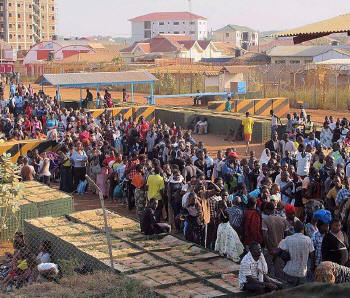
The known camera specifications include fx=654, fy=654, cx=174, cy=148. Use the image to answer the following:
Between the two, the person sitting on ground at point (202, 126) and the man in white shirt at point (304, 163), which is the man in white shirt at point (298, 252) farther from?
the person sitting on ground at point (202, 126)

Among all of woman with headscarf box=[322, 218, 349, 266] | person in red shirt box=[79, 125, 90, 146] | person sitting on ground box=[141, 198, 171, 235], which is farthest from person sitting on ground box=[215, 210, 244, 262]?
person in red shirt box=[79, 125, 90, 146]

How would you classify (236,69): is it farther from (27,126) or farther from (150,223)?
(150,223)

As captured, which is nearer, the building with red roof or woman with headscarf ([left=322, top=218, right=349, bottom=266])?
woman with headscarf ([left=322, top=218, right=349, bottom=266])

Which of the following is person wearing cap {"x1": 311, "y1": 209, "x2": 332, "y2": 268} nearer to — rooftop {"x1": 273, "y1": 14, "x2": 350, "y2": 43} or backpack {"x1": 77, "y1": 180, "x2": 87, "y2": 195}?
rooftop {"x1": 273, "y1": 14, "x2": 350, "y2": 43}

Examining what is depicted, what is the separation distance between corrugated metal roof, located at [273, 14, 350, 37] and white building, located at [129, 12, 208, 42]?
145288mm

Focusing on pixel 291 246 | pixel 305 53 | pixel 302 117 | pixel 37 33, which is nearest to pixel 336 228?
pixel 291 246

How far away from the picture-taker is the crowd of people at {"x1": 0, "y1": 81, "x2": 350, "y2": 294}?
9.22m

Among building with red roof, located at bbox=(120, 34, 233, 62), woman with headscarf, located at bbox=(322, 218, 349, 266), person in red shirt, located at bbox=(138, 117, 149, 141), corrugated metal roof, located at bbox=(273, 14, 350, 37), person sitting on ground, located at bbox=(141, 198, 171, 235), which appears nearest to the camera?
corrugated metal roof, located at bbox=(273, 14, 350, 37)

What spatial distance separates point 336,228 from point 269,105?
2387 centimetres

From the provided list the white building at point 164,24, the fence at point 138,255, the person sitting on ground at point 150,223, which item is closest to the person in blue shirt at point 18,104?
the fence at point 138,255

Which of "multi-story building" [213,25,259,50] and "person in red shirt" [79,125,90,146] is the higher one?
"multi-story building" [213,25,259,50]

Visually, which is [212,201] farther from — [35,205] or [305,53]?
[305,53]

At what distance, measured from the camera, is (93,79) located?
33.3m

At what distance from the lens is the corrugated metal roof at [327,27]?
7.86 meters
